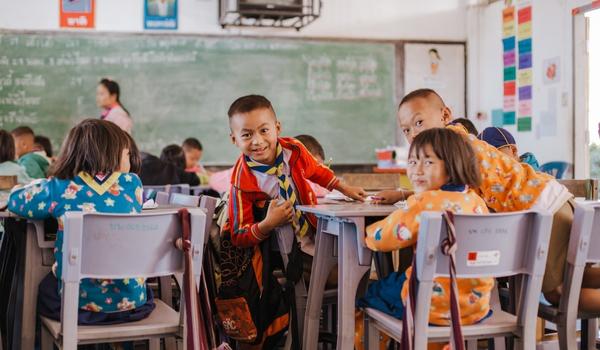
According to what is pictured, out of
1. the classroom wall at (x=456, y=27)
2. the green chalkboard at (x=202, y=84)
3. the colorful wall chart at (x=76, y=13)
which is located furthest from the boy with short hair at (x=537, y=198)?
the colorful wall chart at (x=76, y=13)

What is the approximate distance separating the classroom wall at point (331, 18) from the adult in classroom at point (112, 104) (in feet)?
2.13

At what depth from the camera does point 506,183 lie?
2363mm

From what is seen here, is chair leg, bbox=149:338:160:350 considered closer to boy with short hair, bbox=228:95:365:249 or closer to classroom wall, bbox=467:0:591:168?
boy with short hair, bbox=228:95:365:249

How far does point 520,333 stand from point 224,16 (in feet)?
16.8

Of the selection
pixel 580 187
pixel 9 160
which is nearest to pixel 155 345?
pixel 580 187

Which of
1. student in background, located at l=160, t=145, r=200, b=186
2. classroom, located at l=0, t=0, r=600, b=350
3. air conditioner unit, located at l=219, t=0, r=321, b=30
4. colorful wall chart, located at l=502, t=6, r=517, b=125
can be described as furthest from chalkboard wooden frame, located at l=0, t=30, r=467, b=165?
classroom, located at l=0, t=0, r=600, b=350

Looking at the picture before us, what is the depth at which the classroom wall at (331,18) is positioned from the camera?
632cm

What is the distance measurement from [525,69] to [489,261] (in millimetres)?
4904

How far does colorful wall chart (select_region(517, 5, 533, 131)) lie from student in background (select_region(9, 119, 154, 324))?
16.0ft

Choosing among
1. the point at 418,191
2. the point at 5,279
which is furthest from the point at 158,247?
the point at 5,279

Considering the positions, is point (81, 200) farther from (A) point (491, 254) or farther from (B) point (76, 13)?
(B) point (76, 13)

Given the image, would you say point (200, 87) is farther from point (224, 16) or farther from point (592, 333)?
point (592, 333)

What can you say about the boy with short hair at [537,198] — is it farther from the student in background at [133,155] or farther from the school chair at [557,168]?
the school chair at [557,168]

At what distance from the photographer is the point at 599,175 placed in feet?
19.1
